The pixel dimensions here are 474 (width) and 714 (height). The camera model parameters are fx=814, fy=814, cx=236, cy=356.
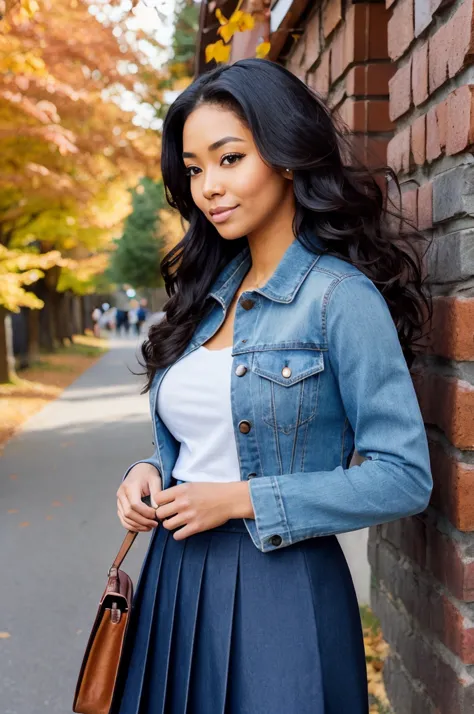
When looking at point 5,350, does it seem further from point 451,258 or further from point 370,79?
point 451,258

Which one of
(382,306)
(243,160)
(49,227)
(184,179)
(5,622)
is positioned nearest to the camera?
(382,306)

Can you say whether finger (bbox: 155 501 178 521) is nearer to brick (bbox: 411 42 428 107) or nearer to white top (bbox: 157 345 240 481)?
white top (bbox: 157 345 240 481)

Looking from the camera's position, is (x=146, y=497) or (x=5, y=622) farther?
(x=5, y=622)

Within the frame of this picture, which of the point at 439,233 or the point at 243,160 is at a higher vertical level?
the point at 243,160

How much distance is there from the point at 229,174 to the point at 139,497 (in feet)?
2.54

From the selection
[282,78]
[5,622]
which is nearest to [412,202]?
[282,78]

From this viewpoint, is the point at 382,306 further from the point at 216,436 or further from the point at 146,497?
the point at 146,497

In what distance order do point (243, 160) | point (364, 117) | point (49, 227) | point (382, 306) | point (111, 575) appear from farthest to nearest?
point (49, 227) → point (364, 117) → point (111, 575) → point (243, 160) → point (382, 306)

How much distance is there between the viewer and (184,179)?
211 cm

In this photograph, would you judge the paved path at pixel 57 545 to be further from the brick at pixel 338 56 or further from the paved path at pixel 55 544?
the brick at pixel 338 56

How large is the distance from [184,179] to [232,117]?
0.34 metres

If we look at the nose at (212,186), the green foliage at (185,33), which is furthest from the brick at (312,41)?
the green foliage at (185,33)

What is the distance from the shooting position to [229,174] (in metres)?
1.81

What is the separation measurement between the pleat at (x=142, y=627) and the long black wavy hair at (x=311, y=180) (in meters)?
0.46
